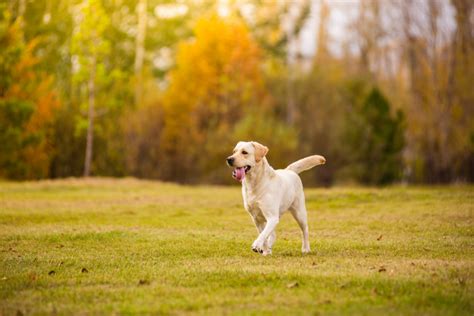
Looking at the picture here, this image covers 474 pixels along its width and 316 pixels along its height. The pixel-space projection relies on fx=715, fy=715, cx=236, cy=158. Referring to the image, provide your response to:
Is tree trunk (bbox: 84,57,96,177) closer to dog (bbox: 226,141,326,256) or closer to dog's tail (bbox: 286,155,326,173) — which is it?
dog's tail (bbox: 286,155,326,173)

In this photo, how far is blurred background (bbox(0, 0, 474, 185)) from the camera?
32344 mm

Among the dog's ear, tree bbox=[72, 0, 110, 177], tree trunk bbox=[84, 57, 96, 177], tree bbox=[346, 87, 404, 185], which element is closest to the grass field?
the dog's ear

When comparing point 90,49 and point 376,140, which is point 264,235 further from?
point 376,140

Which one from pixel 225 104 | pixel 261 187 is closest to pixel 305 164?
pixel 261 187

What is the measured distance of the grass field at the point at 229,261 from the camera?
6.91 metres

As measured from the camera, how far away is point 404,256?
10.1m

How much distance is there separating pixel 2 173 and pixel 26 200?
1287 centimetres

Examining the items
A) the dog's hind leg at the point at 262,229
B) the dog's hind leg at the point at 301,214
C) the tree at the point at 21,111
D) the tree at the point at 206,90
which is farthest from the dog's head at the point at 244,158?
the tree at the point at 206,90

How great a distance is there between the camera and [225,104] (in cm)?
4025

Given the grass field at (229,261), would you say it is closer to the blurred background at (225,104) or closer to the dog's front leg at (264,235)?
the dog's front leg at (264,235)

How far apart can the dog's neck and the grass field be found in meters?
1.00

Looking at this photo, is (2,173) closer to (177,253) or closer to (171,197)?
(171,197)

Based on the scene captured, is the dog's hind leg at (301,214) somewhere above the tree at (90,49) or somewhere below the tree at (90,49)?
below

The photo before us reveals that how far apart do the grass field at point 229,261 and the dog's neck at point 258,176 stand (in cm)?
100
